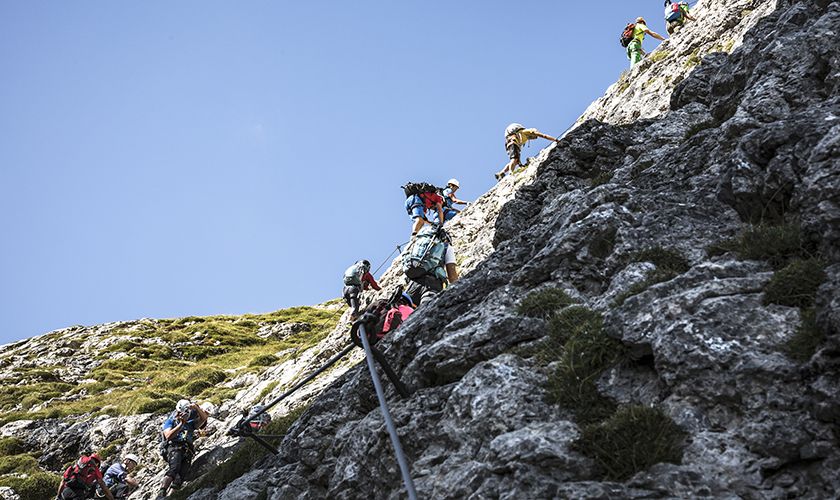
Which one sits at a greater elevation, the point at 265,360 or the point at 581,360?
the point at 265,360

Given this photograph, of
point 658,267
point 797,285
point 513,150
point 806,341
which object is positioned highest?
point 513,150

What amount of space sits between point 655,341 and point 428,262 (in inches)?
449

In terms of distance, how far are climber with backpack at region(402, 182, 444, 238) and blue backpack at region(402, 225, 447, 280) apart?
10.9 ft

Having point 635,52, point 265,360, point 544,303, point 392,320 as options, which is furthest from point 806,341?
point 265,360

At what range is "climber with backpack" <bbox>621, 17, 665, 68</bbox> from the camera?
31.4m

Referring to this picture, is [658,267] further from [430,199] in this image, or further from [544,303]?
[430,199]

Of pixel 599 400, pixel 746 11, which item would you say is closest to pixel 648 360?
pixel 599 400

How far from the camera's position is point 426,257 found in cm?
1830

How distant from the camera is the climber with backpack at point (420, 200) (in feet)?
72.0

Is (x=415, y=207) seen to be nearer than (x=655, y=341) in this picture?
No

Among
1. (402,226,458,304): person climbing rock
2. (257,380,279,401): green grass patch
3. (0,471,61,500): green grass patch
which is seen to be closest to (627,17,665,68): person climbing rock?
(402,226,458,304): person climbing rock

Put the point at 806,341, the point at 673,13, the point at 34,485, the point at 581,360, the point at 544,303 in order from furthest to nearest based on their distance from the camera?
the point at 673,13, the point at 34,485, the point at 544,303, the point at 581,360, the point at 806,341

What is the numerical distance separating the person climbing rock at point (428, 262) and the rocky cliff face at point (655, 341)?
407 cm

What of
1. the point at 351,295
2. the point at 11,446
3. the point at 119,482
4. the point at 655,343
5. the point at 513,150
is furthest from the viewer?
the point at 513,150
